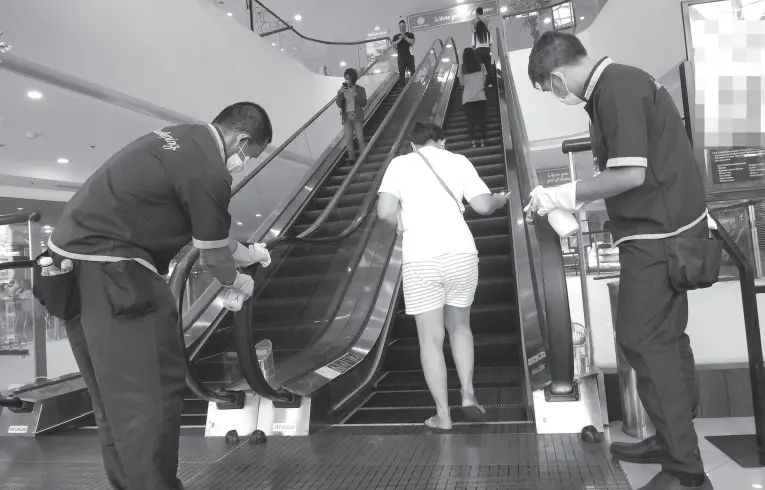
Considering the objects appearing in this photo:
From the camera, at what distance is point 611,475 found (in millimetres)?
2379

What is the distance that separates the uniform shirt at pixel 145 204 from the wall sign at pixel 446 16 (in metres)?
20.8

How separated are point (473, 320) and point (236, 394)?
2306 mm

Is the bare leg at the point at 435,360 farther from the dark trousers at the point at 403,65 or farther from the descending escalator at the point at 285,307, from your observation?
the dark trousers at the point at 403,65

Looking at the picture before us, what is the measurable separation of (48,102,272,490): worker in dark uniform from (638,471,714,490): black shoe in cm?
178

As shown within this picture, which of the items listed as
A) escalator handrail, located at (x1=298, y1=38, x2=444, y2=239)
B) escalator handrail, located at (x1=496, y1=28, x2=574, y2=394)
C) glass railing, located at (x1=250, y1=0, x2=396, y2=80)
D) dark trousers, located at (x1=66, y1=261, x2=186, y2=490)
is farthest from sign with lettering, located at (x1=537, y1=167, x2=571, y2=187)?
dark trousers, located at (x1=66, y1=261, x2=186, y2=490)

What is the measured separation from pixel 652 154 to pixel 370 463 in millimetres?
1779

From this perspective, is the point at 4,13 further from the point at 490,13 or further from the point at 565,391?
the point at 490,13

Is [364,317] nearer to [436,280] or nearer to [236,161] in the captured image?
[436,280]

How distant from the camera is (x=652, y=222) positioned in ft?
7.36

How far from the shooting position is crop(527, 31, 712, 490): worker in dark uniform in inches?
86.0

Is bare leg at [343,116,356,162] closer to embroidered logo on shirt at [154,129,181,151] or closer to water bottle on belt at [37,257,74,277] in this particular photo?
embroidered logo on shirt at [154,129,181,151]

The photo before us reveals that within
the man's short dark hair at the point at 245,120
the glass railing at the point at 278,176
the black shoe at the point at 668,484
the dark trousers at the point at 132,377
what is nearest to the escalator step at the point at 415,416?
the black shoe at the point at 668,484

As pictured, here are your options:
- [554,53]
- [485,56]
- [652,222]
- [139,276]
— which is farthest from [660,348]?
[485,56]

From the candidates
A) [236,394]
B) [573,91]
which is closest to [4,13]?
[236,394]
